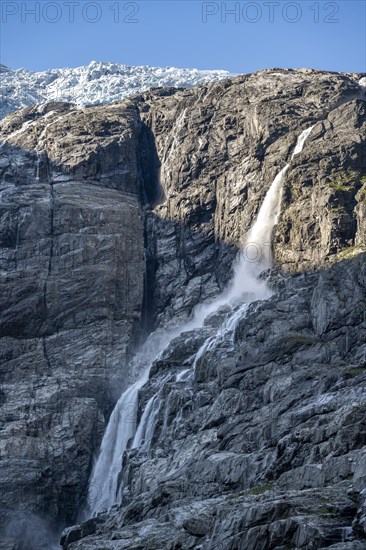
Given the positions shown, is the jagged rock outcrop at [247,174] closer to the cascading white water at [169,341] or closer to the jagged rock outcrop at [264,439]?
the cascading white water at [169,341]

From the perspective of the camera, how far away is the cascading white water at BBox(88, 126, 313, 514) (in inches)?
4456

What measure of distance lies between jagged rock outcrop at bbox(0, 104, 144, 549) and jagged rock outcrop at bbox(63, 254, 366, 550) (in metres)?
12.7

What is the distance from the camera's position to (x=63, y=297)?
139 metres

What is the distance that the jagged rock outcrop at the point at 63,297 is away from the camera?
120 metres

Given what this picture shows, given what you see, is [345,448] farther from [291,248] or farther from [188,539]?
[291,248]

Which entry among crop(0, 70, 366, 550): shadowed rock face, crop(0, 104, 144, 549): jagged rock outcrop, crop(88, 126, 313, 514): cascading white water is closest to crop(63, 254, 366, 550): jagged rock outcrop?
crop(0, 70, 366, 550): shadowed rock face

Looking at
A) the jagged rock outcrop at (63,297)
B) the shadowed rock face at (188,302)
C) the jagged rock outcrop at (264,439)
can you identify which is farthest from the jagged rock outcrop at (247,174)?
the jagged rock outcrop at (264,439)

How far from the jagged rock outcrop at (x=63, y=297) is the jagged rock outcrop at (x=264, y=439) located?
500 inches

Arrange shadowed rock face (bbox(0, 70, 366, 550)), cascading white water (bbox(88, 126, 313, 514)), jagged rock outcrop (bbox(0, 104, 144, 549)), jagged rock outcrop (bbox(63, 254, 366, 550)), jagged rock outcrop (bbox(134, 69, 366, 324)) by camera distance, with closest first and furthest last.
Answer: jagged rock outcrop (bbox(63, 254, 366, 550))
shadowed rock face (bbox(0, 70, 366, 550))
cascading white water (bbox(88, 126, 313, 514))
jagged rock outcrop (bbox(0, 104, 144, 549))
jagged rock outcrop (bbox(134, 69, 366, 324))

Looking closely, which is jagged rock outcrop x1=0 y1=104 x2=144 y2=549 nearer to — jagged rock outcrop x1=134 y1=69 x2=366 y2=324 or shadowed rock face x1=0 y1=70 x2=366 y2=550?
shadowed rock face x1=0 y1=70 x2=366 y2=550

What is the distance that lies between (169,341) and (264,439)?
4769 cm

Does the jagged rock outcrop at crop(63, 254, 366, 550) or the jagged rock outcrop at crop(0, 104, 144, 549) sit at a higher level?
the jagged rock outcrop at crop(0, 104, 144, 549)

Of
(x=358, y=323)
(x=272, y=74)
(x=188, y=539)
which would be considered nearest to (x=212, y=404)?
(x=358, y=323)

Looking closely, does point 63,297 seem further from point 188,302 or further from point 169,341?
point 188,302
